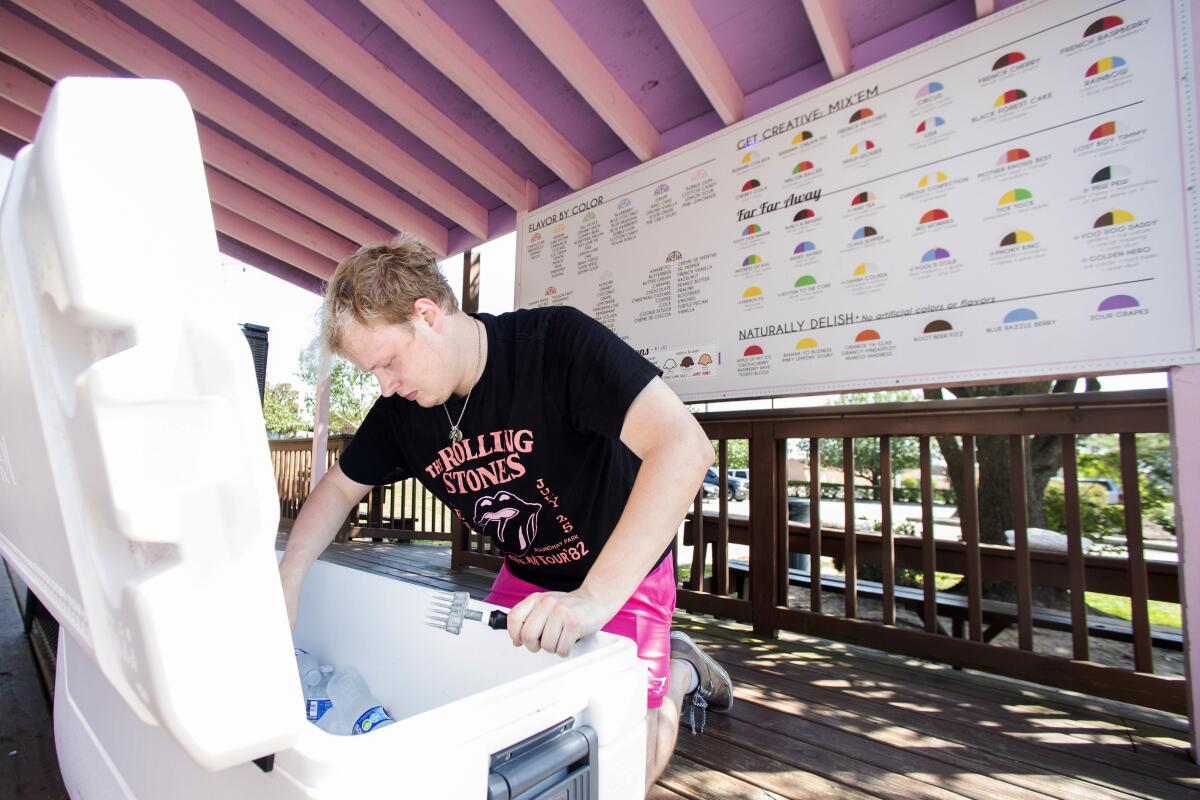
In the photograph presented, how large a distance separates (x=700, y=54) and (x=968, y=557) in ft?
7.35

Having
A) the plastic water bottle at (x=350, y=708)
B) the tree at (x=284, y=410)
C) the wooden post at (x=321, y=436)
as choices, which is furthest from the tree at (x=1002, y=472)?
the tree at (x=284, y=410)

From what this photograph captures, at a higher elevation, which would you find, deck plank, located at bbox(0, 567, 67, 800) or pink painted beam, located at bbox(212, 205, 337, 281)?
pink painted beam, located at bbox(212, 205, 337, 281)

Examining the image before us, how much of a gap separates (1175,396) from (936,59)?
138cm

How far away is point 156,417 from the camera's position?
1.18 ft

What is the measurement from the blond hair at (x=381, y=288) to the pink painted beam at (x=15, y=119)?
3.47m

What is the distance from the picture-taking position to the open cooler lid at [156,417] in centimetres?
36

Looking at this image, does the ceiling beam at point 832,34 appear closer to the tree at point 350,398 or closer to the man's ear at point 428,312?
the man's ear at point 428,312

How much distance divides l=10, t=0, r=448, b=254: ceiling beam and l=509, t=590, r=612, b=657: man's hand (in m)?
2.64

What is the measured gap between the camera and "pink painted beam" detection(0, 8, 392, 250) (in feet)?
8.35

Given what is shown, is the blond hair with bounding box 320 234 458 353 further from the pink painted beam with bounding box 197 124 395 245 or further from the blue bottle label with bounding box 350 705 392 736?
the pink painted beam with bounding box 197 124 395 245

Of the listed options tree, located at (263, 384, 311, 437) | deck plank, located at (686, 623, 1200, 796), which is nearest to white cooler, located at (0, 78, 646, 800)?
deck plank, located at (686, 623, 1200, 796)

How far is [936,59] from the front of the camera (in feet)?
6.71

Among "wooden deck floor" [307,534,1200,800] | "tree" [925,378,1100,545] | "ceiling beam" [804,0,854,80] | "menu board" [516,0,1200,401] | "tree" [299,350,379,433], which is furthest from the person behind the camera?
"tree" [299,350,379,433]

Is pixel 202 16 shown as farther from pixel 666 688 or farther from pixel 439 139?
pixel 666 688
